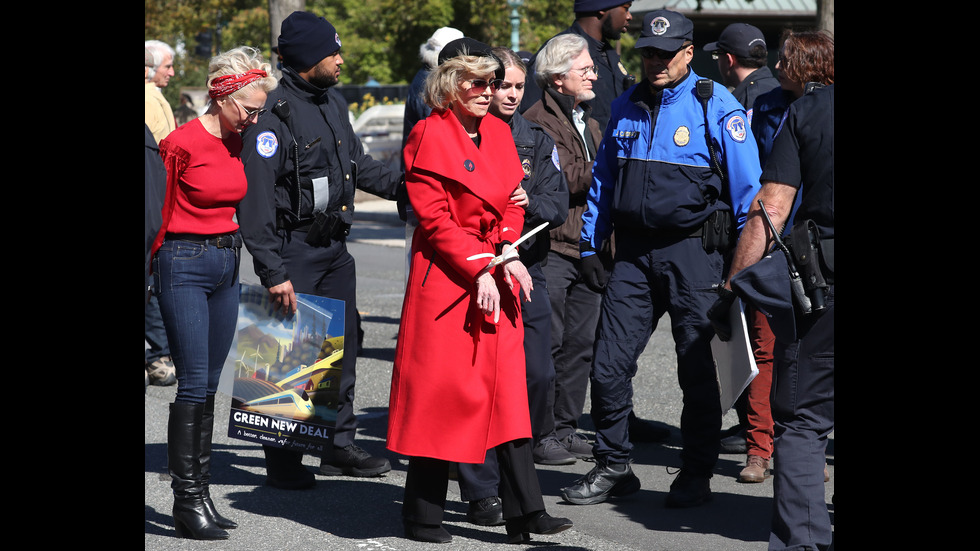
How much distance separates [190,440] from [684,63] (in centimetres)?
263

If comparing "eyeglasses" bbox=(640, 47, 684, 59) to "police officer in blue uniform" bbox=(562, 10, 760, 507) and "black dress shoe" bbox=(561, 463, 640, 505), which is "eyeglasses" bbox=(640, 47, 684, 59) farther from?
"black dress shoe" bbox=(561, 463, 640, 505)

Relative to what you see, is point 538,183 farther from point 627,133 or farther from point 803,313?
point 803,313

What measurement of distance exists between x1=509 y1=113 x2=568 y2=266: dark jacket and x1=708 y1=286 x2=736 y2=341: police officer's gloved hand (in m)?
1.11

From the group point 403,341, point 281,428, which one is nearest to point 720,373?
point 403,341

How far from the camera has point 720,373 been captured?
4.56 m

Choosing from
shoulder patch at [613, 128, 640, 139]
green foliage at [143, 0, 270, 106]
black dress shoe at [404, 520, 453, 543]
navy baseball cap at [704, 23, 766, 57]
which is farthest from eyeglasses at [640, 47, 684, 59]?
green foliage at [143, 0, 270, 106]

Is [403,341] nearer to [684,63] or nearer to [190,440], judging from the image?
[190,440]

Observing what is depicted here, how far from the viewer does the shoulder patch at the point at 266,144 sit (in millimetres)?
5211

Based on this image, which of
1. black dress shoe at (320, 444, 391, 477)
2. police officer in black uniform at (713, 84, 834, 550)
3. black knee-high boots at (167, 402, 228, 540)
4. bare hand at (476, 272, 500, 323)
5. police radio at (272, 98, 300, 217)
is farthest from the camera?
black dress shoe at (320, 444, 391, 477)

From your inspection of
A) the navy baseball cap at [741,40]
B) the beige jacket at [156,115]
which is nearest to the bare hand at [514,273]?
the navy baseball cap at [741,40]

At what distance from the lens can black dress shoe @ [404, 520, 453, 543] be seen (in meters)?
4.65

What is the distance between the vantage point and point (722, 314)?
14.2 ft

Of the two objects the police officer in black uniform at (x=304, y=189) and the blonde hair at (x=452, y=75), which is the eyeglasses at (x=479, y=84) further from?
the police officer in black uniform at (x=304, y=189)
